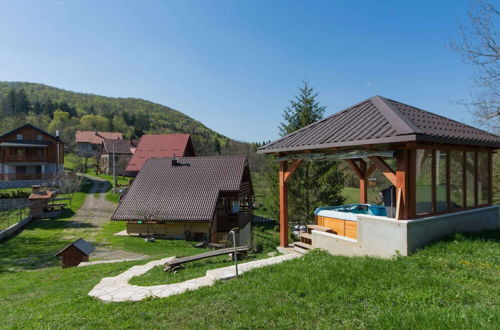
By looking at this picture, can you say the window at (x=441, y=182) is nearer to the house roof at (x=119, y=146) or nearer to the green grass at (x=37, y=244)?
the green grass at (x=37, y=244)

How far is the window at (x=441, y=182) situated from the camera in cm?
648

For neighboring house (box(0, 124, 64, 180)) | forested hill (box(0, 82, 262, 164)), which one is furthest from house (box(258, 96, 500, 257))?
forested hill (box(0, 82, 262, 164))

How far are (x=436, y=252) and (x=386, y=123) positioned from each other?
2.70 meters

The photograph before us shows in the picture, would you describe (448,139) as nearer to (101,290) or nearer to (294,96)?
(101,290)

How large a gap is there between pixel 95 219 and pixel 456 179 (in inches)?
851

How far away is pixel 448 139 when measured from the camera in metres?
5.99

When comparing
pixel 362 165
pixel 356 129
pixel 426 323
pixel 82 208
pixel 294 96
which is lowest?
pixel 82 208

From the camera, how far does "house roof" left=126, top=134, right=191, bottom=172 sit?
1296 inches

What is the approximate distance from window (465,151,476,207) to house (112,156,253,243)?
37.2 feet

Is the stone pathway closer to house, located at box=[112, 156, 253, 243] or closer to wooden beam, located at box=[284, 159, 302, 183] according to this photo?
wooden beam, located at box=[284, 159, 302, 183]

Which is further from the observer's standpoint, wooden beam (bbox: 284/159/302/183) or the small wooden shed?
the small wooden shed

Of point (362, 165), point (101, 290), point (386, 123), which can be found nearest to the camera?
point (101, 290)

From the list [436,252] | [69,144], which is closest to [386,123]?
[436,252]

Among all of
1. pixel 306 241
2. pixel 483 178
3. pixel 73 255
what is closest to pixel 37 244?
pixel 73 255
